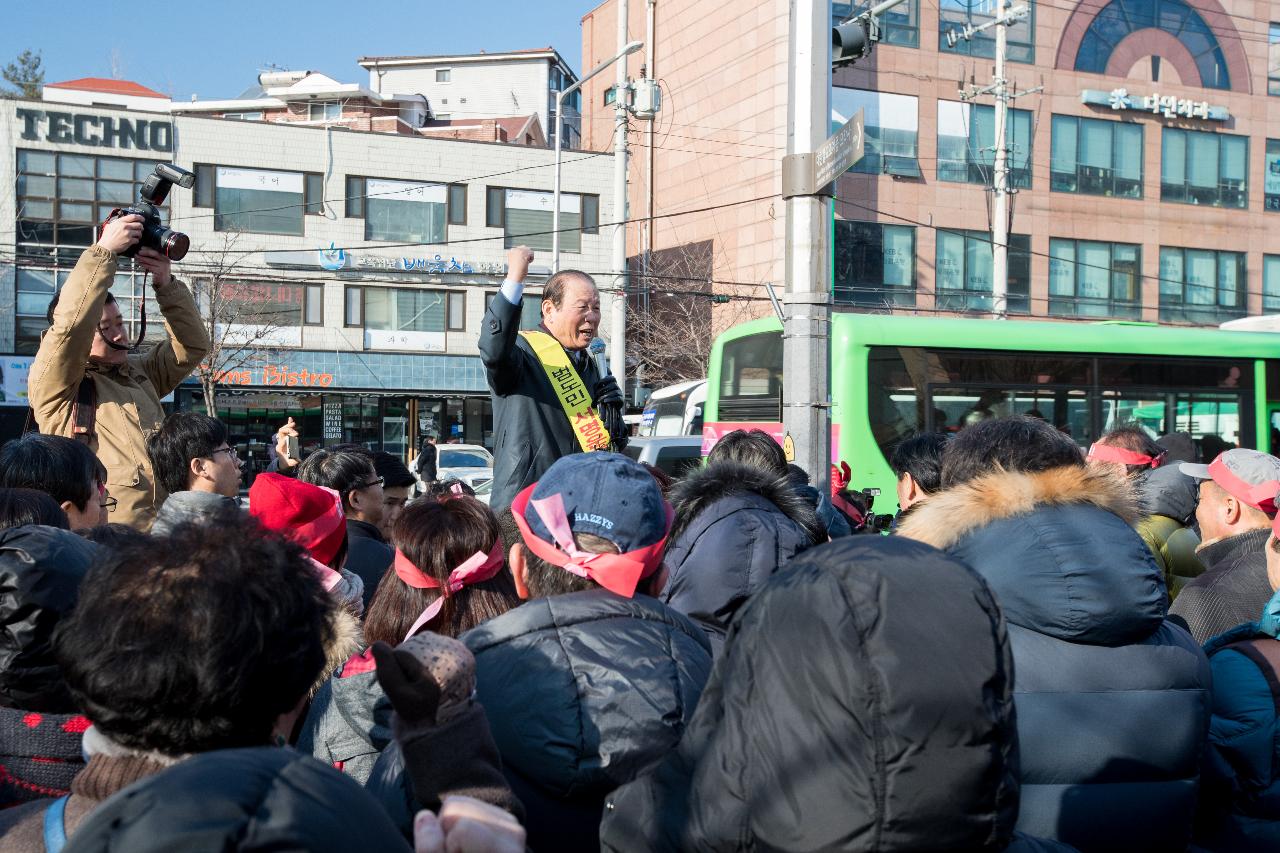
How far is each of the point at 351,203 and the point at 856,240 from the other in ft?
51.5

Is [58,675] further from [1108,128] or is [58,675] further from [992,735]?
[1108,128]

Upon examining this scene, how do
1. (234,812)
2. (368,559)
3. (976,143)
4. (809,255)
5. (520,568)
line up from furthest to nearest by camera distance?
(976,143)
(809,255)
(368,559)
(520,568)
(234,812)

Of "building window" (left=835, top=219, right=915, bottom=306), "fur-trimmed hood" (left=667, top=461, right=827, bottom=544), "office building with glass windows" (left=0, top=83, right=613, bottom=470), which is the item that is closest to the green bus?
"fur-trimmed hood" (left=667, top=461, right=827, bottom=544)

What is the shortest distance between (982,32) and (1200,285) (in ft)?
38.3

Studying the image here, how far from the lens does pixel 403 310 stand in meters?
33.5

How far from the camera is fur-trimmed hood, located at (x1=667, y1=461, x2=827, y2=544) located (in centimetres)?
373

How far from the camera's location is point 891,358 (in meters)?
12.9

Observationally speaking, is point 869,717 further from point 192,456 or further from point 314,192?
point 314,192

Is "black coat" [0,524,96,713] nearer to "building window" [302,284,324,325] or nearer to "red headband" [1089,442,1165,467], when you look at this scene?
"red headband" [1089,442,1165,467]

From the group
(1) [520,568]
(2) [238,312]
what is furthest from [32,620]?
(2) [238,312]

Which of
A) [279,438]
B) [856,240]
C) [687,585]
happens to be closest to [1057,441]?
[687,585]

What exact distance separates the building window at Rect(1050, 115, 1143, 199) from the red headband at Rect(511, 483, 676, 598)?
122 ft

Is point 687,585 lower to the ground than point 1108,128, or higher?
lower

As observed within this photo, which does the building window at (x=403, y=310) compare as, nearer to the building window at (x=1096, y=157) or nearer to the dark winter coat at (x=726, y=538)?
the building window at (x=1096, y=157)
